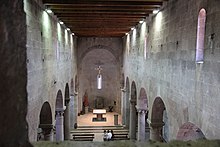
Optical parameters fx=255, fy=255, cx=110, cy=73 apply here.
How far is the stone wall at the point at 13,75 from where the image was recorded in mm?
1461

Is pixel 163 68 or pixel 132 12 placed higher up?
pixel 132 12

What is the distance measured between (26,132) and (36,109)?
720 cm

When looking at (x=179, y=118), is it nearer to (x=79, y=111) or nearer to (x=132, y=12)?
(x=132, y=12)

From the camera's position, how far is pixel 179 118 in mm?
7887

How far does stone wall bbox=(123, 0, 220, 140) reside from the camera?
18.3ft

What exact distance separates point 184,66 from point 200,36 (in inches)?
50.7

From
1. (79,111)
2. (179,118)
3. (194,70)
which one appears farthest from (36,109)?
(79,111)

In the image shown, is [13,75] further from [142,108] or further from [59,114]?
[59,114]

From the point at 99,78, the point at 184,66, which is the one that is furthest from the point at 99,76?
the point at 184,66

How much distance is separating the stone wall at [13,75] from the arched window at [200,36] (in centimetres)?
542

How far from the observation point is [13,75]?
158cm

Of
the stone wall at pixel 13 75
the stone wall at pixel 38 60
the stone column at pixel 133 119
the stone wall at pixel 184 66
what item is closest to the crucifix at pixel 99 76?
the stone column at pixel 133 119

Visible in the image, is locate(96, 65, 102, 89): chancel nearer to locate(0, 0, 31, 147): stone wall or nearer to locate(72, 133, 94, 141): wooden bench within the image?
locate(72, 133, 94, 141): wooden bench

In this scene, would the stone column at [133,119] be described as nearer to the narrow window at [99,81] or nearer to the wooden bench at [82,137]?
the wooden bench at [82,137]
